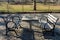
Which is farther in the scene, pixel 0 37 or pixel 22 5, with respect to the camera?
pixel 22 5

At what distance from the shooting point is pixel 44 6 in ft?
55.4

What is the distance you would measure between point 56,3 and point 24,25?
783cm

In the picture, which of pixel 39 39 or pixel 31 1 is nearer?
pixel 39 39

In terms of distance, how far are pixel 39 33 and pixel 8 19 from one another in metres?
1.78

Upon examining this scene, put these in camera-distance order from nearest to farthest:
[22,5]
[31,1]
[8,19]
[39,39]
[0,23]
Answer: [39,39]
[8,19]
[0,23]
[22,5]
[31,1]

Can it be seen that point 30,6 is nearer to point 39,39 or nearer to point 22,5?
point 22,5

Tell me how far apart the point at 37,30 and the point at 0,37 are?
1902 millimetres

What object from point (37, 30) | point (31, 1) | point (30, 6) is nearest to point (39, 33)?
point (37, 30)

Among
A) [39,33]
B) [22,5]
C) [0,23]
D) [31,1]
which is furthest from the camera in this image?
[31,1]

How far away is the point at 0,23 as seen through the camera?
427 inches

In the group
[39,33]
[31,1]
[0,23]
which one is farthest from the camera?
[31,1]

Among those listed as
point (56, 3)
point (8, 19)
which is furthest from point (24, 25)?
point (56, 3)

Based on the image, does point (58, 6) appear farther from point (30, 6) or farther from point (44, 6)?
point (30, 6)

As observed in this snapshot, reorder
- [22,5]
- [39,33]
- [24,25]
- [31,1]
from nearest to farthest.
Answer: [39,33]
[24,25]
[22,5]
[31,1]
